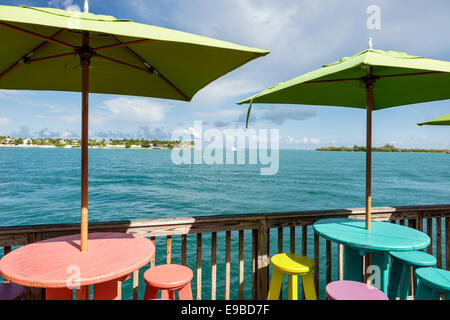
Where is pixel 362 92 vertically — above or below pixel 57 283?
above

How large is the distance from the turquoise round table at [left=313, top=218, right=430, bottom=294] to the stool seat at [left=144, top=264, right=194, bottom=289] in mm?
1159

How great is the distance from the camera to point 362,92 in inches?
117

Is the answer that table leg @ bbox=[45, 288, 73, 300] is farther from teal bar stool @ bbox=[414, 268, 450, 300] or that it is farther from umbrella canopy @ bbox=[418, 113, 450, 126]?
umbrella canopy @ bbox=[418, 113, 450, 126]

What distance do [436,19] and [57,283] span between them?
5812 mm

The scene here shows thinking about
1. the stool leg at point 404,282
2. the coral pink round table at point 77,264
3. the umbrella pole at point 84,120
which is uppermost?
the umbrella pole at point 84,120

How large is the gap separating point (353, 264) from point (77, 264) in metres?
2.18

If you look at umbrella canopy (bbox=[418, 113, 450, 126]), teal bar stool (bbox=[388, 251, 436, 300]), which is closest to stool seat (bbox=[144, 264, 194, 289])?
teal bar stool (bbox=[388, 251, 436, 300])

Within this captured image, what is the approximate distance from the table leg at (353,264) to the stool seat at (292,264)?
0.40 metres

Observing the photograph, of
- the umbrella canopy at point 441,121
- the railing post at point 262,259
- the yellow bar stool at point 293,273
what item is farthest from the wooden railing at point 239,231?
the umbrella canopy at point 441,121

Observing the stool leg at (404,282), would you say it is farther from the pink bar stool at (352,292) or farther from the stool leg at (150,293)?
the stool leg at (150,293)

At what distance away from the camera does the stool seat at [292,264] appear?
2.06 m

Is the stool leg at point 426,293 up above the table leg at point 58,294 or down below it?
below
